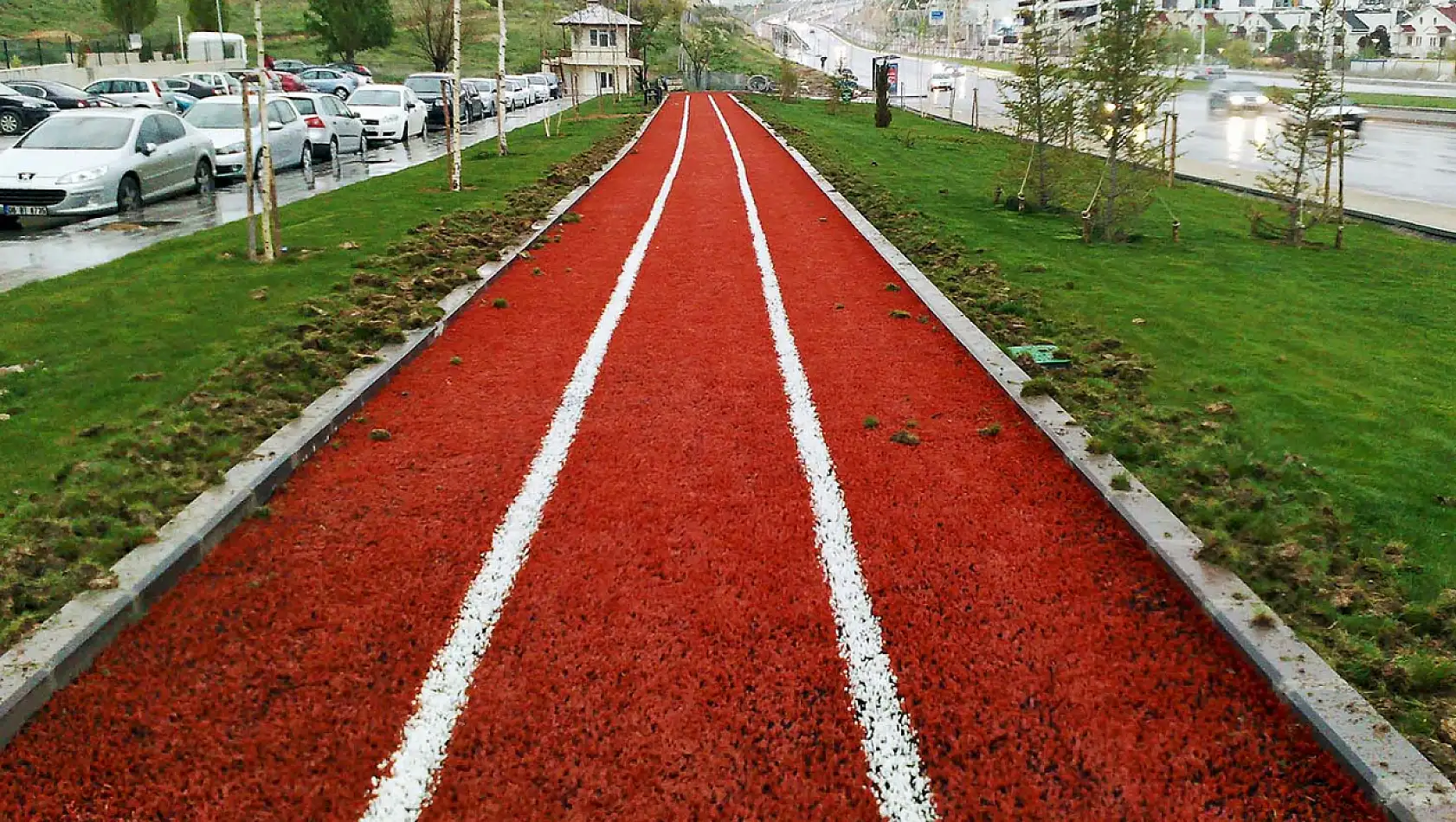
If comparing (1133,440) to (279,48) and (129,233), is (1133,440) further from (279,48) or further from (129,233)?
(279,48)

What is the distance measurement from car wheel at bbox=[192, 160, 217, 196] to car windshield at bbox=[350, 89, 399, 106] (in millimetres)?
12369

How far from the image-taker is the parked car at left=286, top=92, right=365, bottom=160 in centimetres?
2400

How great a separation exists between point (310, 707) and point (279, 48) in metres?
94.7

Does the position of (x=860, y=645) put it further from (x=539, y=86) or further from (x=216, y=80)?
(x=539, y=86)

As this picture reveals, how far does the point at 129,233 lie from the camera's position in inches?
553

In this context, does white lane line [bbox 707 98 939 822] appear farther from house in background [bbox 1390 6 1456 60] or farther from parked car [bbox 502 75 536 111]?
house in background [bbox 1390 6 1456 60]

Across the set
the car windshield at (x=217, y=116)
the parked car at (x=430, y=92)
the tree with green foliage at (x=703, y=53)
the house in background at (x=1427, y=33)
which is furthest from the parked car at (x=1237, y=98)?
the house in background at (x=1427, y=33)

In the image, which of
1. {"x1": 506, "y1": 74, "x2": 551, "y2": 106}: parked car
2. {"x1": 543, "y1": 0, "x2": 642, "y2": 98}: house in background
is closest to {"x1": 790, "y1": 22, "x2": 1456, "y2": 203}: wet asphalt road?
{"x1": 506, "y1": 74, "x2": 551, "y2": 106}: parked car

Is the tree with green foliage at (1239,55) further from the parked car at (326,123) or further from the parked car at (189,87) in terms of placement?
the parked car at (326,123)

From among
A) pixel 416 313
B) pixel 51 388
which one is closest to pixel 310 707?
pixel 51 388

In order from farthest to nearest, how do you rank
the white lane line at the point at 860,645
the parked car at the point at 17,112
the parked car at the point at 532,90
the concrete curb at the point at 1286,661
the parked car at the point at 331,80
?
the parked car at the point at 532,90 < the parked car at the point at 331,80 < the parked car at the point at 17,112 < the white lane line at the point at 860,645 < the concrete curb at the point at 1286,661

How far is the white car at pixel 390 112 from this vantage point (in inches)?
1137

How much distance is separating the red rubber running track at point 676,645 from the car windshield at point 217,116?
637 inches

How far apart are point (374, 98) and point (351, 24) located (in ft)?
149
